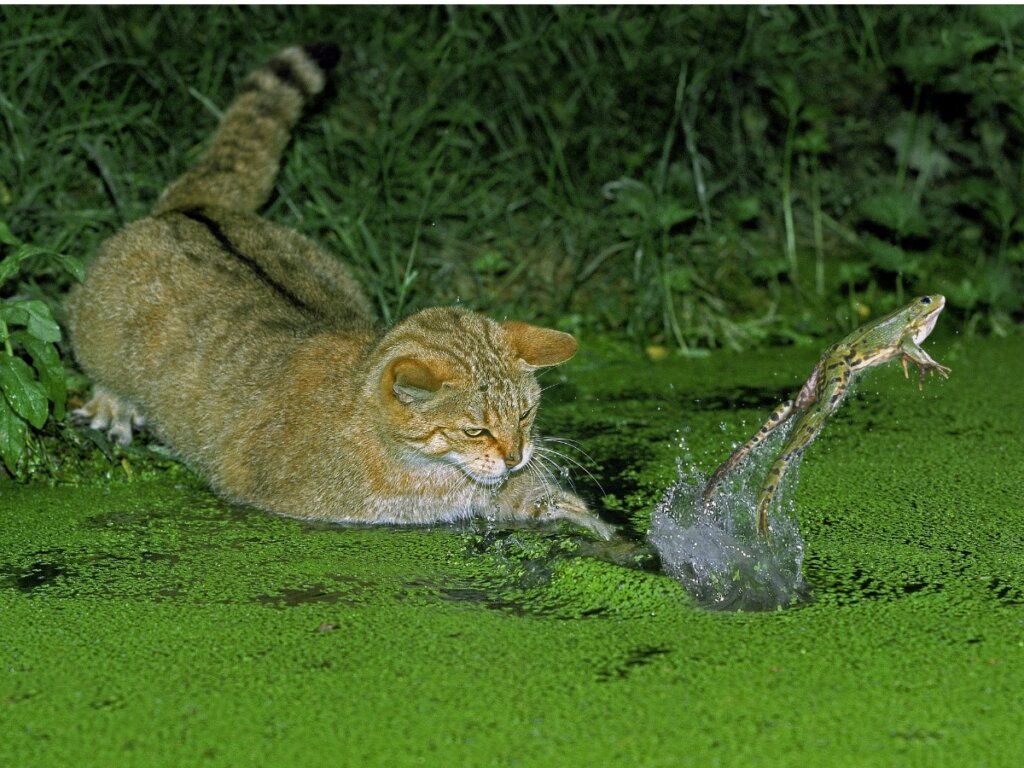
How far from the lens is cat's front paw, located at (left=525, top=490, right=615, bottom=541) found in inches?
159

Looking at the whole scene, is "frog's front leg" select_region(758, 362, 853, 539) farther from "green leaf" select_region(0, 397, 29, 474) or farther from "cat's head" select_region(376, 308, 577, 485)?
"green leaf" select_region(0, 397, 29, 474)

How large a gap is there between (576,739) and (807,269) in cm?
409

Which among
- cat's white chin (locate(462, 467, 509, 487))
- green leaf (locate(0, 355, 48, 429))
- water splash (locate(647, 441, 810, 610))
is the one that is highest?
green leaf (locate(0, 355, 48, 429))

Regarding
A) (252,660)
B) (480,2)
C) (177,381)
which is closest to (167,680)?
(252,660)

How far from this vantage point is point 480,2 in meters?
6.83

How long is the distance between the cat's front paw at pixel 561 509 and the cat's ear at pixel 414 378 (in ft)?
1.62

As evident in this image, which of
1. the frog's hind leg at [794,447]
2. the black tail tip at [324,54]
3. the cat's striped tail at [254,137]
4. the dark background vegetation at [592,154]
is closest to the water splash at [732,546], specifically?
the frog's hind leg at [794,447]

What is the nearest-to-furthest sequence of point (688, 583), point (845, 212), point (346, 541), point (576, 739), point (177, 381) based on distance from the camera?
point (576, 739)
point (688, 583)
point (346, 541)
point (177, 381)
point (845, 212)

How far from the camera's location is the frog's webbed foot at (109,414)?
15.9 feet

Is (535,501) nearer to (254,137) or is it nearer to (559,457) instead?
(559,457)

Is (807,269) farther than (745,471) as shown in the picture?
Yes

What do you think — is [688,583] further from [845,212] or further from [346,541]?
[845,212]

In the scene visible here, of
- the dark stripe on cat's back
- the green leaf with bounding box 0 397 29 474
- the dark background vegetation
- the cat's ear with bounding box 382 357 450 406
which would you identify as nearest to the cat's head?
the cat's ear with bounding box 382 357 450 406

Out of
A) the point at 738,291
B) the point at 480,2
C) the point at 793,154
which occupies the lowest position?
the point at 738,291
